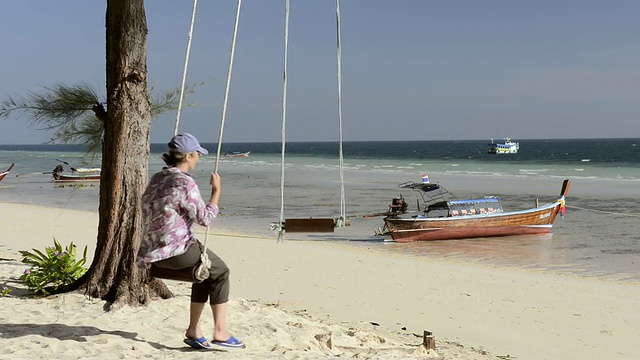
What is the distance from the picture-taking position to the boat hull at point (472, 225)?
63.6 ft

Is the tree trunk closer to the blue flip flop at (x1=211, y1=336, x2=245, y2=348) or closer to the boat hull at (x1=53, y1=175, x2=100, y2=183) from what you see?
the blue flip flop at (x1=211, y1=336, x2=245, y2=348)

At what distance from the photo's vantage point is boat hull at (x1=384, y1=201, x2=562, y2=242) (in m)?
19.4

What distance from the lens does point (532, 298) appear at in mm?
10531

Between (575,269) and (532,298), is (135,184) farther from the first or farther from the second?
(575,269)

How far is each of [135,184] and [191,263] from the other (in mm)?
2105

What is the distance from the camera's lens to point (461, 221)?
20062mm

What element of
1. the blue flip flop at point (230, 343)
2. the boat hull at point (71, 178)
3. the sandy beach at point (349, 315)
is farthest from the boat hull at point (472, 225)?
the boat hull at point (71, 178)

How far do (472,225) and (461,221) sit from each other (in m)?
0.42

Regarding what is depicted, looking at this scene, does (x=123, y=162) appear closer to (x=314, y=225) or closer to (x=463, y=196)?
(x=314, y=225)

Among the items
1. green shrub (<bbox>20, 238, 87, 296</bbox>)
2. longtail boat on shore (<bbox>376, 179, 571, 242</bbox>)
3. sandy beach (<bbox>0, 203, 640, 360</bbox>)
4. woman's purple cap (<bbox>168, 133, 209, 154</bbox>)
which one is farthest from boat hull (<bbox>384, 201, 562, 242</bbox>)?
woman's purple cap (<bbox>168, 133, 209, 154</bbox>)

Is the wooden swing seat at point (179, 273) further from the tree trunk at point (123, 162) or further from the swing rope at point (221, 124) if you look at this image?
the tree trunk at point (123, 162)

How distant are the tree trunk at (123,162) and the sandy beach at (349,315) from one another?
A: 0.29m

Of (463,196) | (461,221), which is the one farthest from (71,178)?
(461,221)

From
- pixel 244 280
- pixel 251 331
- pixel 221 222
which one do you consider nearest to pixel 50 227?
pixel 221 222
